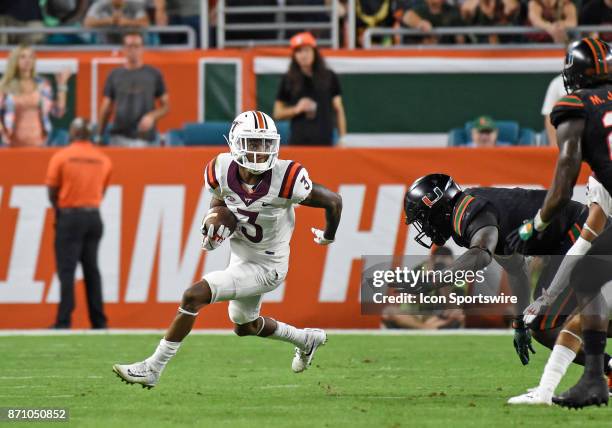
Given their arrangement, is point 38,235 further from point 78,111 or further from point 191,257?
point 78,111

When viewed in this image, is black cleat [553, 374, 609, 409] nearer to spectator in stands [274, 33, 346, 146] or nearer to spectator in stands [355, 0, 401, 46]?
spectator in stands [274, 33, 346, 146]

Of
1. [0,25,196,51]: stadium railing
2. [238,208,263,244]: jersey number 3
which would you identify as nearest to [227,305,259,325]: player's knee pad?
[238,208,263,244]: jersey number 3

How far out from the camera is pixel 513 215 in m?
7.38

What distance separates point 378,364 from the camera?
9.80 m

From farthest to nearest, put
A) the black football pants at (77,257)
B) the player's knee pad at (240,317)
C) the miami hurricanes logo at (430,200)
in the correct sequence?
the black football pants at (77,257), the player's knee pad at (240,317), the miami hurricanes logo at (430,200)

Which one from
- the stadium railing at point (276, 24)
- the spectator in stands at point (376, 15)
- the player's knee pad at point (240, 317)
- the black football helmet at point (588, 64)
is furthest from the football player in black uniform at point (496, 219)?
the spectator in stands at point (376, 15)

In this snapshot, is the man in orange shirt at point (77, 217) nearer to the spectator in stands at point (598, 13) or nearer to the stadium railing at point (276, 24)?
the stadium railing at point (276, 24)

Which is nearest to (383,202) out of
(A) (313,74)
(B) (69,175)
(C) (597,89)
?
(A) (313,74)

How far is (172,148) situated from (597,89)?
21.6ft

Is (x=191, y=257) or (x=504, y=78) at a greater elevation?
(x=504, y=78)

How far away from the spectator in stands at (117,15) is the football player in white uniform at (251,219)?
24.8 ft

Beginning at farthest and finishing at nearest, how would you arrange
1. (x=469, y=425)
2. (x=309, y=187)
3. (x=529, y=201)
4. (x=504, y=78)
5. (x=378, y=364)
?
1. (x=504, y=78)
2. (x=378, y=364)
3. (x=309, y=187)
4. (x=529, y=201)
5. (x=469, y=425)

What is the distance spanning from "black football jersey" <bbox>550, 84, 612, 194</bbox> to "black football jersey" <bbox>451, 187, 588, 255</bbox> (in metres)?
0.57

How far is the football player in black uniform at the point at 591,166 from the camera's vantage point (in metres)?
6.64
